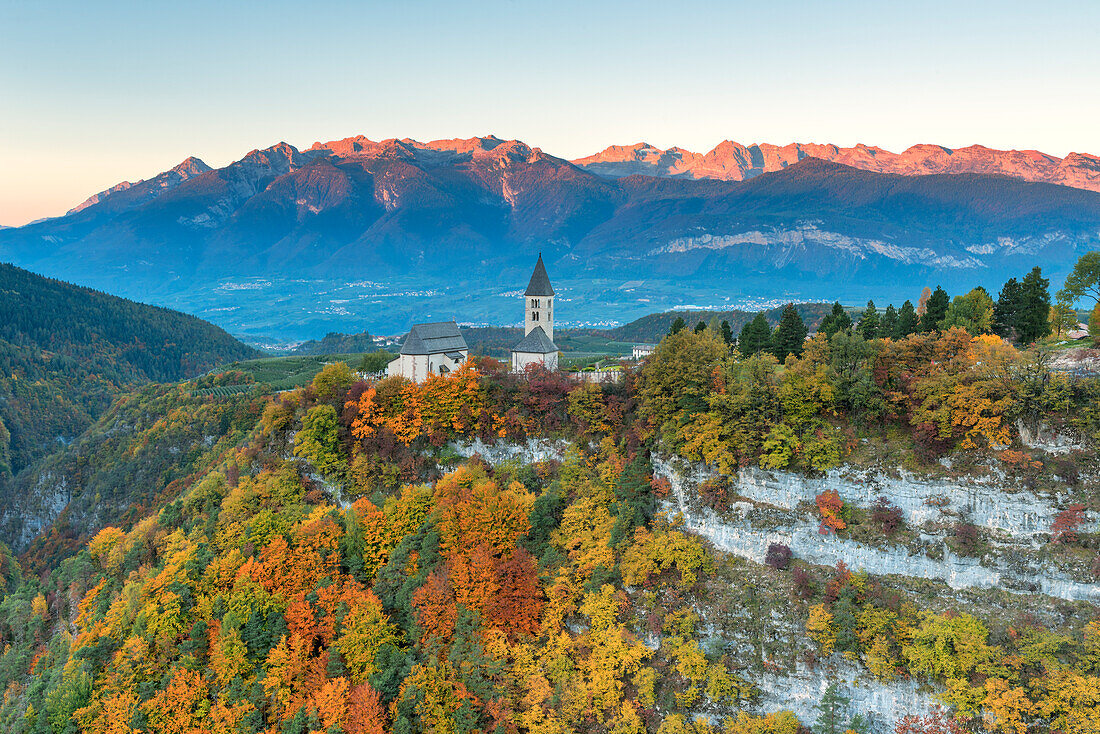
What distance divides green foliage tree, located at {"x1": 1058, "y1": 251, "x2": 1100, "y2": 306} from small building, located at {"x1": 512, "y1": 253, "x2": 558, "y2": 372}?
144 ft

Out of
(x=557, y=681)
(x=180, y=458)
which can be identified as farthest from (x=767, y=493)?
(x=180, y=458)

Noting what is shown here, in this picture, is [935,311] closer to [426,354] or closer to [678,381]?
[678,381]

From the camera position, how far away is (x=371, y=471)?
6294cm

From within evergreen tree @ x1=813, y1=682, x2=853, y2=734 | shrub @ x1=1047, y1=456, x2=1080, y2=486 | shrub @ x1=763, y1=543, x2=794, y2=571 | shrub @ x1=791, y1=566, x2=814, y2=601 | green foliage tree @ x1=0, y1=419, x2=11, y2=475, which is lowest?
green foliage tree @ x1=0, y1=419, x2=11, y2=475

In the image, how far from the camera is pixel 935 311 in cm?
5950

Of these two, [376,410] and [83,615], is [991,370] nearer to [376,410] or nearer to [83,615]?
[376,410]

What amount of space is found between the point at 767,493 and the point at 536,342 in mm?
34020

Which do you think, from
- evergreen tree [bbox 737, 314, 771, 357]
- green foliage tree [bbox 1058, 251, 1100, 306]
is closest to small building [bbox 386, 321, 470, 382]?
evergreen tree [bbox 737, 314, 771, 357]

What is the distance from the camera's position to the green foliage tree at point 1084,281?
5388cm

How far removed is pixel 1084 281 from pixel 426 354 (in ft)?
195

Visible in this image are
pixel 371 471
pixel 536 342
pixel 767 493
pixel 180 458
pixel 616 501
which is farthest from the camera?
pixel 180 458

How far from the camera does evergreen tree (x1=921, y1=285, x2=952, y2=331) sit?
58.8 metres

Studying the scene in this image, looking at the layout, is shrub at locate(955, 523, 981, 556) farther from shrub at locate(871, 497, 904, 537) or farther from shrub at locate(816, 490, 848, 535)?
shrub at locate(816, 490, 848, 535)

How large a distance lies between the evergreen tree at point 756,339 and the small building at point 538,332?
18.5m
